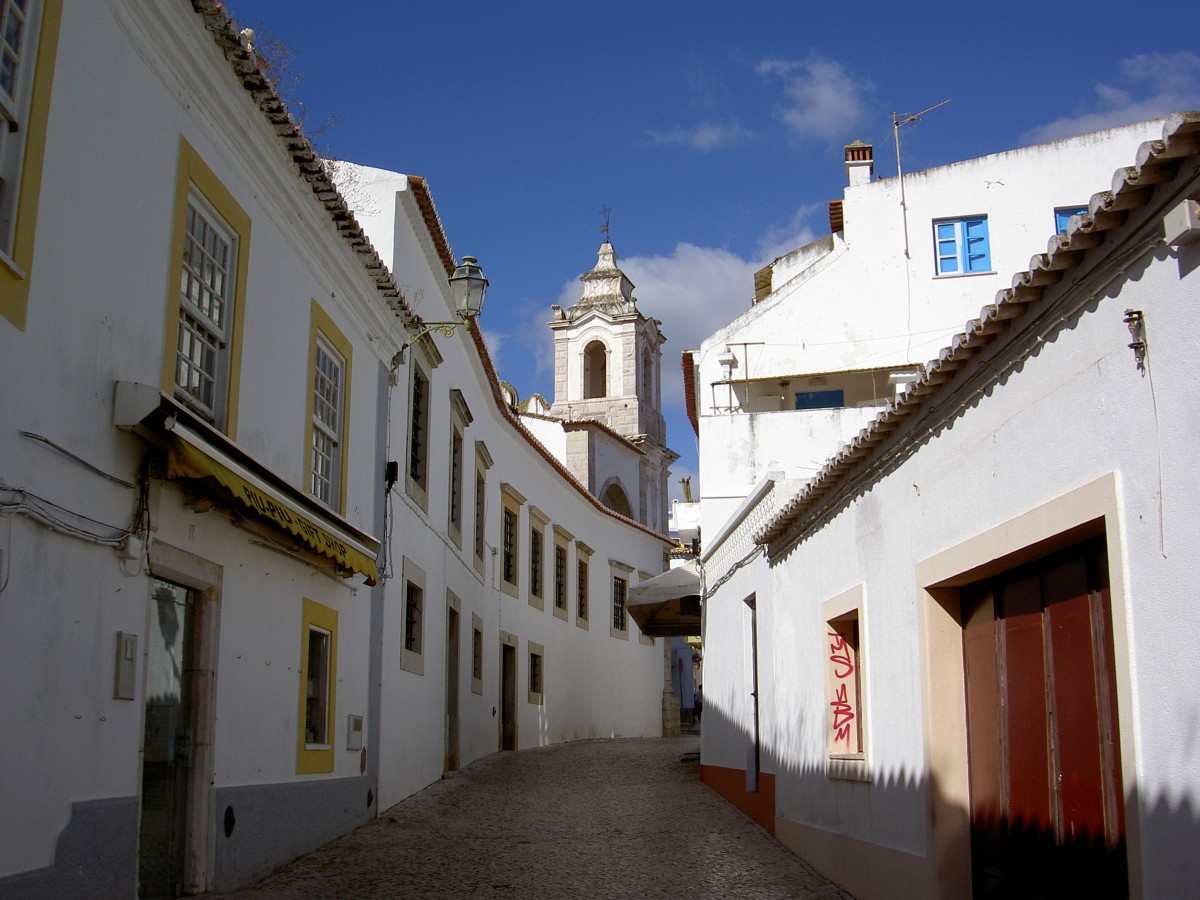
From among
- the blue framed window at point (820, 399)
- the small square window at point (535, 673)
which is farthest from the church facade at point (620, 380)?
the blue framed window at point (820, 399)

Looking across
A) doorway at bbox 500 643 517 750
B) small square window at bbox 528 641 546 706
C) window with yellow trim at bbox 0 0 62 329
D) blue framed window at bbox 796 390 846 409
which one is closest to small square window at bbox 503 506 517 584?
doorway at bbox 500 643 517 750

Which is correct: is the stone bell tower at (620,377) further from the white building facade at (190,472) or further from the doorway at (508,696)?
the white building facade at (190,472)

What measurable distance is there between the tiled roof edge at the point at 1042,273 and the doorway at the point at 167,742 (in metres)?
4.54

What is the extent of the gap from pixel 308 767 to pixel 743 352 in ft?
41.8

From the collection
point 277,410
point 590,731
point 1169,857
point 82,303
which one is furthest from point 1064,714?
point 590,731

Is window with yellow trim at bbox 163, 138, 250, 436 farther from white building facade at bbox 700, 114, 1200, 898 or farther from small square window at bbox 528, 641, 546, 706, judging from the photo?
small square window at bbox 528, 641, 546, 706

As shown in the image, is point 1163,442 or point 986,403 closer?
point 1163,442

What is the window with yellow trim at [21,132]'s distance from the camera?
575 cm

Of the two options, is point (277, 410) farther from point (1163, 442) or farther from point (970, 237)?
point (970, 237)

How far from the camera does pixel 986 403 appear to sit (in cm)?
678

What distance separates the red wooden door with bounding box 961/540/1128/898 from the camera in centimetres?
591

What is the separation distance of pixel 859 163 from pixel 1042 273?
17600mm

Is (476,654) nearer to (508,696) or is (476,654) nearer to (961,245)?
(508,696)

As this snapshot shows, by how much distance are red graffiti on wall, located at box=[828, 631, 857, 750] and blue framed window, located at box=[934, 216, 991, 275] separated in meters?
12.0
